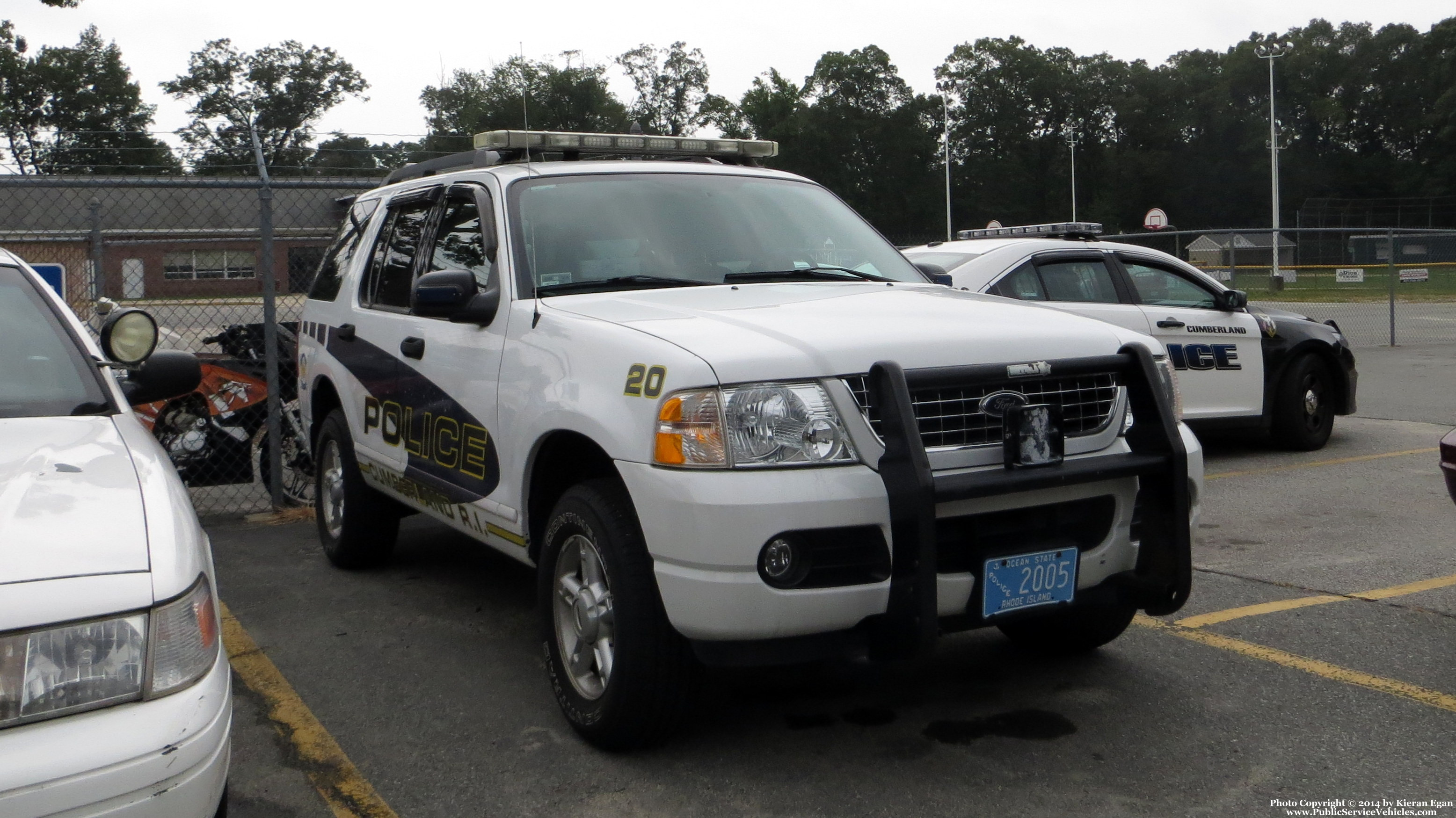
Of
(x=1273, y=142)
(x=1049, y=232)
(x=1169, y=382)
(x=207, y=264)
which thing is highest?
(x=1273, y=142)

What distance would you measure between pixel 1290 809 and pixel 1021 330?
1465mm

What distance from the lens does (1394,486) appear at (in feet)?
25.6

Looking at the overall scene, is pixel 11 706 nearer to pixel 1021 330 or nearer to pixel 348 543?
pixel 1021 330

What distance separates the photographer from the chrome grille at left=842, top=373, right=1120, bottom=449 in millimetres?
3469

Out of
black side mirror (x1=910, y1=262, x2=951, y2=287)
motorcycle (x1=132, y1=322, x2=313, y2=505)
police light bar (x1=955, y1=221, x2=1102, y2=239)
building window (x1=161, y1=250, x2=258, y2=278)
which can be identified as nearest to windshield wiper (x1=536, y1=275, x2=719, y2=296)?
black side mirror (x1=910, y1=262, x2=951, y2=287)

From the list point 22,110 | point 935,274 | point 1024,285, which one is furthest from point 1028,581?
point 22,110

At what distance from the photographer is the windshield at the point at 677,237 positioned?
15.0 ft

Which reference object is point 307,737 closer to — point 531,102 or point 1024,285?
point 1024,285

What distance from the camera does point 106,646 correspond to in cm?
246

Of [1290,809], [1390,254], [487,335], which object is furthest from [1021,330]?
[1390,254]

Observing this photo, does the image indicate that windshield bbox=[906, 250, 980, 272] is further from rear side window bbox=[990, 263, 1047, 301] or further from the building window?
the building window

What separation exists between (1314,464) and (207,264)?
7.96 metres

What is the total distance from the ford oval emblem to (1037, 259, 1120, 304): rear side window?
5427 millimetres

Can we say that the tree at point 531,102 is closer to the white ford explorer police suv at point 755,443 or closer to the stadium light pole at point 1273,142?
the stadium light pole at point 1273,142
